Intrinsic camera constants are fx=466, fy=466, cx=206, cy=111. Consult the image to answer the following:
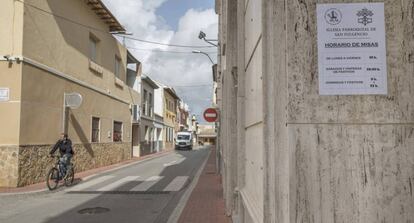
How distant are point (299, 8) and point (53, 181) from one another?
13.2 meters

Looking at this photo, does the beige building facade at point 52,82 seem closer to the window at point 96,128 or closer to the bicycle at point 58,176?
the window at point 96,128

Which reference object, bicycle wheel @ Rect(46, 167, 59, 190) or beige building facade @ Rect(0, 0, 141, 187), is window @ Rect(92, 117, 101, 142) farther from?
bicycle wheel @ Rect(46, 167, 59, 190)

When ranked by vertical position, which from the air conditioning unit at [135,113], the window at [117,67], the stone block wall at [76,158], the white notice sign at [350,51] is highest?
the window at [117,67]

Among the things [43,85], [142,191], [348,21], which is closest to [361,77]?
[348,21]

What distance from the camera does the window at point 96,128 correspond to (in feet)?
76.3

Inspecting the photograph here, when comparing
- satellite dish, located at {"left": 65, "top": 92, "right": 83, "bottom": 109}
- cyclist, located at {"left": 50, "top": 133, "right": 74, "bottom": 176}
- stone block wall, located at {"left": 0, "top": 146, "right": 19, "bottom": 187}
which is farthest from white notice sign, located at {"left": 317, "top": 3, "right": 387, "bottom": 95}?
satellite dish, located at {"left": 65, "top": 92, "right": 83, "bottom": 109}

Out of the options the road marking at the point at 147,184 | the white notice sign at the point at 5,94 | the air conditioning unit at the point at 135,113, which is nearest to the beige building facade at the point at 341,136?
the road marking at the point at 147,184

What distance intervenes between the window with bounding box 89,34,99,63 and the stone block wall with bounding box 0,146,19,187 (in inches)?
371

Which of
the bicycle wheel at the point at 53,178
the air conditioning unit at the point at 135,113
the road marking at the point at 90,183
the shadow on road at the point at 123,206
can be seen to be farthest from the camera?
Result: the air conditioning unit at the point at 135,113

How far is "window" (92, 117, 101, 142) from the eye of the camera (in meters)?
23.3

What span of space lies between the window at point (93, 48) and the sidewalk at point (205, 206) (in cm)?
1033

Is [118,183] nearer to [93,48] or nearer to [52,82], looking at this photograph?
[52,82]

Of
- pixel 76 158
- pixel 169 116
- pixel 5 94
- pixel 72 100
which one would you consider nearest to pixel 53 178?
pixel 5 94

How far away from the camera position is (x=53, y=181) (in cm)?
1452
